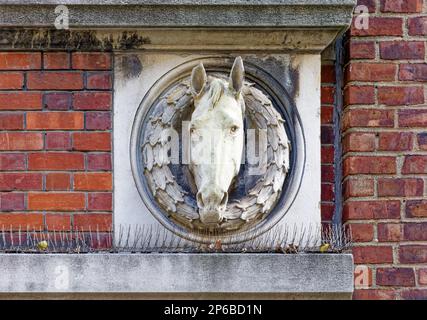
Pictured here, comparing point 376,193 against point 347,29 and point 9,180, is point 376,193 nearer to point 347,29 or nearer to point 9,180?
point 347,29

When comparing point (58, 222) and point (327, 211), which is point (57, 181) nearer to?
point (58, 222)

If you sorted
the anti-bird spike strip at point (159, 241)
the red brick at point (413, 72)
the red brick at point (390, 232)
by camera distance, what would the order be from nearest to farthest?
the anti-bird spike strip at point (159, 241) → the red brick at point (390, 232) → the red brick at point (413, 72)

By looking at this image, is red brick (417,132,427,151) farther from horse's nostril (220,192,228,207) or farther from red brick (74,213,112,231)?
red brick (74,213,112,231)

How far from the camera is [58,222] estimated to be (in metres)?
5.96

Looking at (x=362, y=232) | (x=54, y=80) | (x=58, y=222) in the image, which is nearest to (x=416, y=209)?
(x=362, y=232)

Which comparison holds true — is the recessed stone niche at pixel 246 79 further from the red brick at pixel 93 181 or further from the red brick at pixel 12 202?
the red brick at pixel 12 202

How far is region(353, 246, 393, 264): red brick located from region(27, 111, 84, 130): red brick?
1.28 meters

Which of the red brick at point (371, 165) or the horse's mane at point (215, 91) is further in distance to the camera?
the red brick at point (371, 165)

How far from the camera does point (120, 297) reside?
19.1 ft

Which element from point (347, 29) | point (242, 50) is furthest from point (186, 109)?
point (347, 29)

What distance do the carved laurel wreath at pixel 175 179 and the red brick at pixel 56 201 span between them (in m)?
0.30

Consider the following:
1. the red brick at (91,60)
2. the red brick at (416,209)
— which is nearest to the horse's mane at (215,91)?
the red brick at (91,60)

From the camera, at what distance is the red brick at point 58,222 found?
5.96 metres

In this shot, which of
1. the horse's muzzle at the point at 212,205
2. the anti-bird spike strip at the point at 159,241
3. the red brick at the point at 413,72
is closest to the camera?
the horse's muzzle at the point at 212,205
